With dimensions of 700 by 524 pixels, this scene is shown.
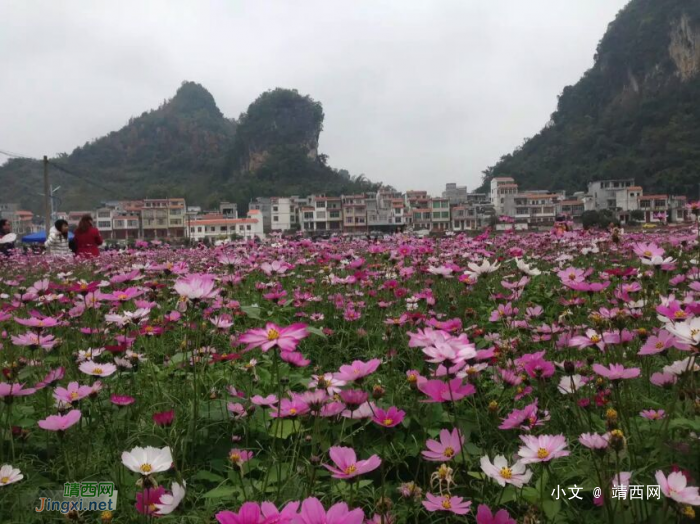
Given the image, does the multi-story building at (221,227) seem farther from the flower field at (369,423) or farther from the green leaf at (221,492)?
the green leaf at (221,492)

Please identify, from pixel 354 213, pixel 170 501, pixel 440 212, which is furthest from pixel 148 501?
pixel 440 212

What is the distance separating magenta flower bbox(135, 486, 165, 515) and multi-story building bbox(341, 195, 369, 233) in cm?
4749

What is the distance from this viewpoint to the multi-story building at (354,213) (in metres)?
48.5

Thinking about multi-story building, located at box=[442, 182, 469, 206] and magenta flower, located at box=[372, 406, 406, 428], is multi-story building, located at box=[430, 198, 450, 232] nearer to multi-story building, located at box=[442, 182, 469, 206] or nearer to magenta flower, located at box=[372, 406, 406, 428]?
multi-story building, located at box=[442, 182, 469, 206]

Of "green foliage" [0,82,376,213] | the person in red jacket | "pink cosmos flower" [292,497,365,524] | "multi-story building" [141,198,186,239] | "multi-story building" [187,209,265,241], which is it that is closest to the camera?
"pink cosmos flower" [292,497,365,524]

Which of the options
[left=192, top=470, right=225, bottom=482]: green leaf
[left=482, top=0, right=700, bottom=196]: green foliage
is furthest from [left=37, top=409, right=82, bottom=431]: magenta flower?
[left=482, top=0, right=700, bottom=196]: green foliage

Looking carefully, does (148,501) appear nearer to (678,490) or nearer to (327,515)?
(327,515)

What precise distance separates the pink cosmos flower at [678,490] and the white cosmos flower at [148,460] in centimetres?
62

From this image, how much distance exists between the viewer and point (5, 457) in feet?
3.66

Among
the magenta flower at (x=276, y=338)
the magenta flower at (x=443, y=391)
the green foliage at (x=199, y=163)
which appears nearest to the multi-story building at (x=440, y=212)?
the green foliage at (x=199, y=163)

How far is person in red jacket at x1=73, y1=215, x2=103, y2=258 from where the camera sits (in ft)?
15.7

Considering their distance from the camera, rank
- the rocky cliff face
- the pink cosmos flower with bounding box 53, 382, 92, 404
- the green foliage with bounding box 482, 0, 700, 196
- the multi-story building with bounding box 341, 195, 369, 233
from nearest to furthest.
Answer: the pink cosmos flower with bounding box 53, 382, 92, 404 < the multi-story building with bounding box 341, 195, 369, 233 < the green foliage with bounding box 482, 0, 700, 196 < the rocky cliff face

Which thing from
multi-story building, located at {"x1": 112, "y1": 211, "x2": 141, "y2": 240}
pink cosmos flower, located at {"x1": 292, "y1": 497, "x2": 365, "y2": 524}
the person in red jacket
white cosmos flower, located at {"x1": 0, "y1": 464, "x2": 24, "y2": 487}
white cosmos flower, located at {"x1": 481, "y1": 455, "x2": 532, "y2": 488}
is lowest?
white cosmos flower, located at {"x1": 0, "y1": 464, "x2": 24, "y2": 487}

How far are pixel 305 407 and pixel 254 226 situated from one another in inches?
1867
